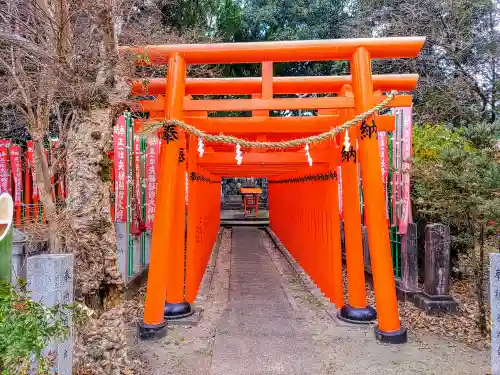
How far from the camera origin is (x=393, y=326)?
4.57 m

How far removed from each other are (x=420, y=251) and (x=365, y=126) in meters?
4.13

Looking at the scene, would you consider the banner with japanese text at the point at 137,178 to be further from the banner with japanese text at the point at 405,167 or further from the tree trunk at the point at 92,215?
the banner with japanese text at the point at 405,167

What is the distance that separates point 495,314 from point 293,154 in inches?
147

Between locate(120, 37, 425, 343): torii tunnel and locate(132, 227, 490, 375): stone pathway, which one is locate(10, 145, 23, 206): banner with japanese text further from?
locate(132, 227, 490, 375): stone pathway

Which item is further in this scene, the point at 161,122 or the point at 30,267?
the point at 161,122

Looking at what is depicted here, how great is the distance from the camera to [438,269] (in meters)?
5.74

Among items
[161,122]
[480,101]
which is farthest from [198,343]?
[480,101]

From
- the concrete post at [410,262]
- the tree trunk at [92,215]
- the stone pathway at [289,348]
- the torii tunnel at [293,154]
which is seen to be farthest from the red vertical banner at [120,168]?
the concrete post at [410,262]

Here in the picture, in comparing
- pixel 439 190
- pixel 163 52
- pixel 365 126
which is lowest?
pixel 439 190

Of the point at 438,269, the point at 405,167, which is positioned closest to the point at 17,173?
the point at 405,167

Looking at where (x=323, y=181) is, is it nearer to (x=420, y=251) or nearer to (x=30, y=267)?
(x=420, y=251)

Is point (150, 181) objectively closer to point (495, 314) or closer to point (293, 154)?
point (293, 154)

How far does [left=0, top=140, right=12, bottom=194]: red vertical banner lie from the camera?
28.9 feet

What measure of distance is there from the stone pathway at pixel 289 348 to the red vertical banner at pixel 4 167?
6.03 m
